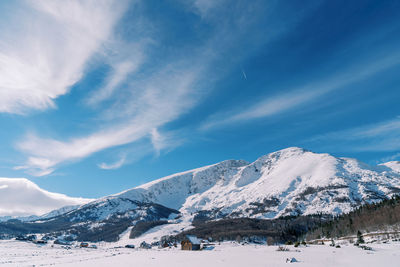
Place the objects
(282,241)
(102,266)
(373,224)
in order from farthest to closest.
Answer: (282,241)
(373,224)
(102,266)

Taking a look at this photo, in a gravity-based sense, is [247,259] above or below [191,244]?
below

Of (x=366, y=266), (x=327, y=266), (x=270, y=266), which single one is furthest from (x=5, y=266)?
(x=366, y=266)

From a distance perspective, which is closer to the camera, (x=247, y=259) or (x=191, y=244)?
(x=247, y=259)

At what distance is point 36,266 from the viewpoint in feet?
158

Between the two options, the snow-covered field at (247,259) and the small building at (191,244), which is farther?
the small building at (191,244)

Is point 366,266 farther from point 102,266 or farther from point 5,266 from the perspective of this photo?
point 5,266

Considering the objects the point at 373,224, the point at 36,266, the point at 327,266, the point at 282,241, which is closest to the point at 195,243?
the point at 36,266

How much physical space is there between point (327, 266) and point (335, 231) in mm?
133024

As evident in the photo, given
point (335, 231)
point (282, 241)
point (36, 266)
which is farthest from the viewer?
point (282, 241)

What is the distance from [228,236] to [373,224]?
9436cm

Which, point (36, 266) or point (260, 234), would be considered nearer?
point (36, 266)

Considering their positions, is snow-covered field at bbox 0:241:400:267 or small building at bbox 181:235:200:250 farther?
small building at bbox 181:235:200:250

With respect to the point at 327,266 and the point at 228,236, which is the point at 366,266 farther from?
the point at 228,236

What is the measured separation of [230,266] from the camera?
38.1 meters
